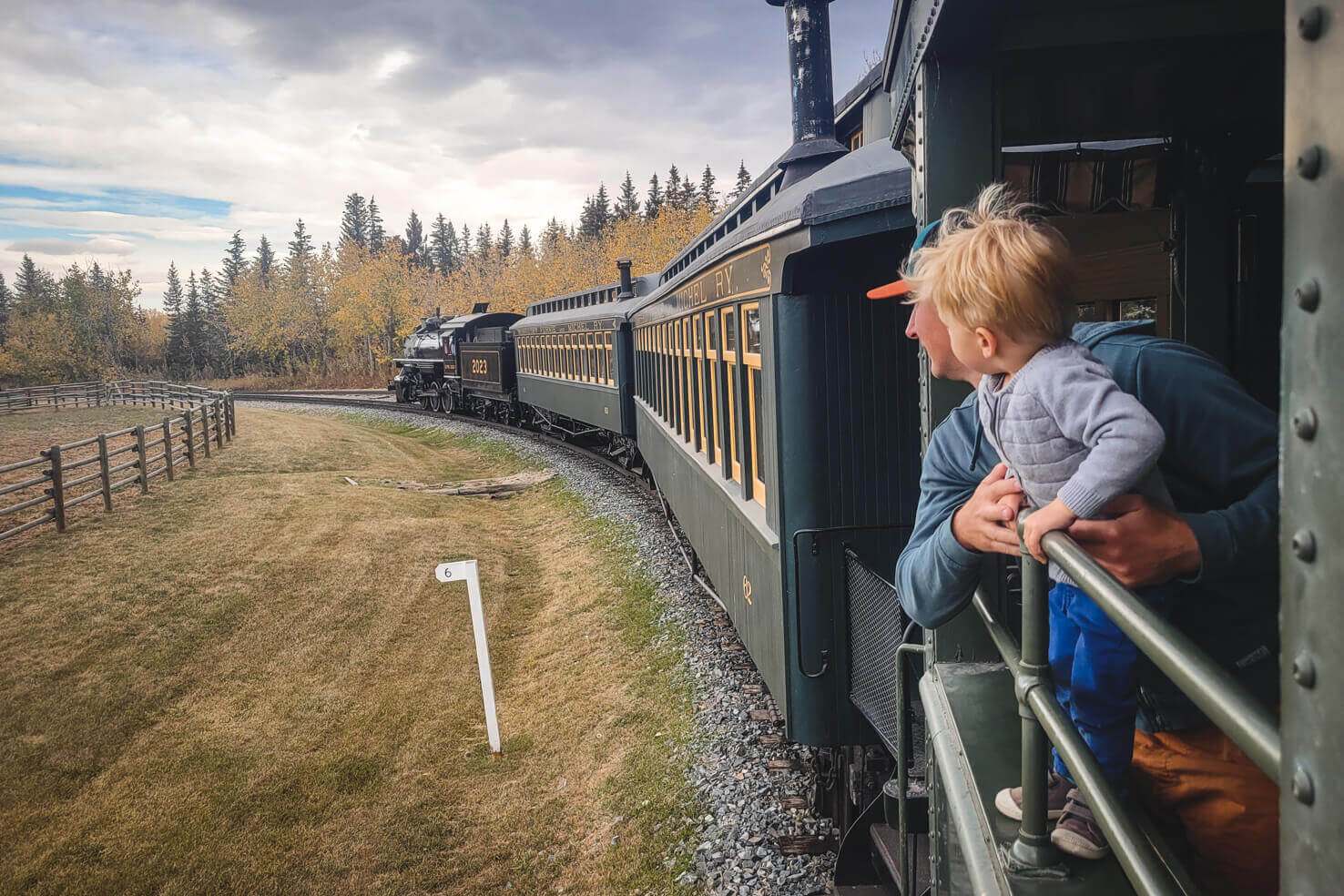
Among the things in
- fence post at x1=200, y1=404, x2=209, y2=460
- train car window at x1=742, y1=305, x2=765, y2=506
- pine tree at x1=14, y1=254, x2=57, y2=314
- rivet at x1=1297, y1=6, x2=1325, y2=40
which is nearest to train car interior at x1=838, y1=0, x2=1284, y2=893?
rivet at x1=1297, y1=6, x2=1325, y2=40

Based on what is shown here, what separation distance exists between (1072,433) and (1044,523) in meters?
0.18

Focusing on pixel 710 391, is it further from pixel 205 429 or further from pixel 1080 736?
pixel 205 429

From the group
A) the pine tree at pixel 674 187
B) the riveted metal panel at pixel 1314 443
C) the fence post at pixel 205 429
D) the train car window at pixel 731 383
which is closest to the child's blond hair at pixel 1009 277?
the riveted metal panel at pixel 1314 443

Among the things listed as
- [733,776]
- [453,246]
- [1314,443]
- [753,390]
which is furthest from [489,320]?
[453,246]

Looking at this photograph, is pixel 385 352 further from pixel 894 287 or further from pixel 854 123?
pixel 894 287

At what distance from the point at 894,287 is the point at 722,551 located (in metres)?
4.50

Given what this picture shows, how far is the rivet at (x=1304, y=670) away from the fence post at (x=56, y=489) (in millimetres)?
15149

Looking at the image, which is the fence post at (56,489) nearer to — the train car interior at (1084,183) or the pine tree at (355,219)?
the train car interior at (1084,183)

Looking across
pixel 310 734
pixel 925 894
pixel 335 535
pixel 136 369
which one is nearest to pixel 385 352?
pixel 136 369

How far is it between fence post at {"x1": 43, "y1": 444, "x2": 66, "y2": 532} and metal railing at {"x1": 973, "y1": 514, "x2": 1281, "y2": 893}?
14431mm

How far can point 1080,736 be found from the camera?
126 cm

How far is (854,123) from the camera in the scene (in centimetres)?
798

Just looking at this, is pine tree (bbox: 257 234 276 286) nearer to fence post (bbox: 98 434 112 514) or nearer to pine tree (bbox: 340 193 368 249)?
pine tree (bbox: 340 193 368 249)

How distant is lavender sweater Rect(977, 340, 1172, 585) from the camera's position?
4.59 feet
